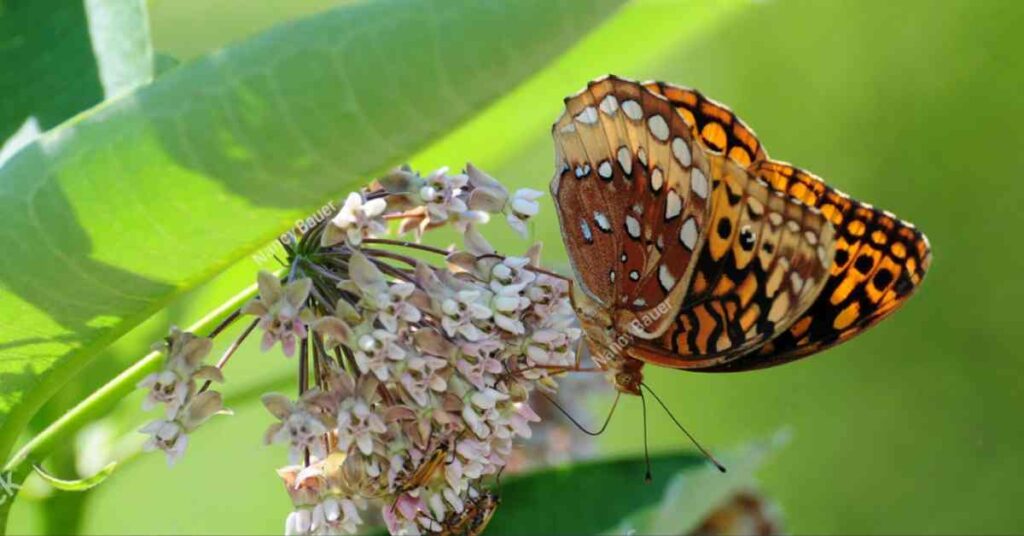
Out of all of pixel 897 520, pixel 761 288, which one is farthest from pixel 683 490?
pixel 897 520

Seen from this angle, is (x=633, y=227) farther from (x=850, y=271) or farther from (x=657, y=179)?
(x=850, y=271)

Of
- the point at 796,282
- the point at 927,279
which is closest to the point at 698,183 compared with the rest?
the point at 796,282

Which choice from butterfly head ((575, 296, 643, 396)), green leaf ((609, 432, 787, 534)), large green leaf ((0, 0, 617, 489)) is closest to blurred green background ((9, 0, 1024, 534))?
green leaf ((609, 432, 787, 534))

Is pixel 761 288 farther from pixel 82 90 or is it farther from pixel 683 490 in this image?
pixel 82 90

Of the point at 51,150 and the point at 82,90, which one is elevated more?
the point at 82,90

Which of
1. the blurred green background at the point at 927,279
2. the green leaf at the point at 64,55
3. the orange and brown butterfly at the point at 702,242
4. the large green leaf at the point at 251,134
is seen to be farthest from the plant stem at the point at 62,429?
the blurred green background at the point at 927,279

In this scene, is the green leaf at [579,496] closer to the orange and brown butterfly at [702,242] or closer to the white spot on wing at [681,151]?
the orange and brown butterfly at [702,242]
